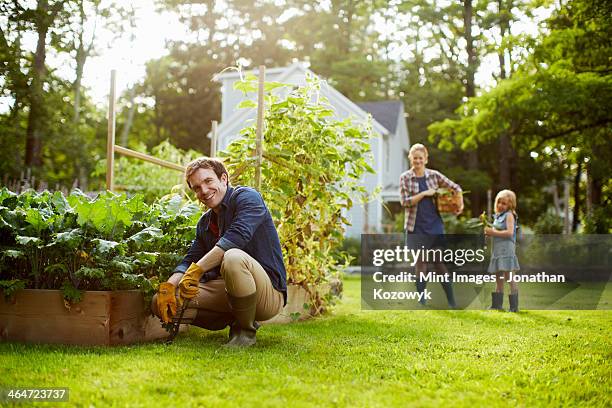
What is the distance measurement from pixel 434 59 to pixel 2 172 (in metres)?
17.8

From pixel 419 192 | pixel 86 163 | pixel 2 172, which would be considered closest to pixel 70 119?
pixel 86 163

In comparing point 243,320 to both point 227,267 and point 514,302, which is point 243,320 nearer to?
point 227,267

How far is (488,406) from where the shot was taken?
2.48 metres

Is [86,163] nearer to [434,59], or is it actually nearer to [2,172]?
[2,172]

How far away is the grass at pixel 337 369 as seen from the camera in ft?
8.44

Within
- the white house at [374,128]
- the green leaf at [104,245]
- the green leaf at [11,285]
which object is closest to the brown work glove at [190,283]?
the green leaf at [104,245]

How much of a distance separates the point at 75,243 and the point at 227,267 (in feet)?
2.75

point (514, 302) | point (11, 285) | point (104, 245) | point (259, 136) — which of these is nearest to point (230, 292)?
point (104, 245)

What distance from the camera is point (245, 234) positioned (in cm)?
361

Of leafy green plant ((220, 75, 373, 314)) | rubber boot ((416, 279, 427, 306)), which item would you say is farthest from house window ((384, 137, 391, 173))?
leafy green plant ((220, 75, 373, 314))

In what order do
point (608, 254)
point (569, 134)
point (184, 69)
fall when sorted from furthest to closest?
1. point (184, 69)
2. point (569, 134)
3. point (608, 254)

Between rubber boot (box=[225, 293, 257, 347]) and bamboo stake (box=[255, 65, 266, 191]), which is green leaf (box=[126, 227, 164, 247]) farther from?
bamboo stake (box=[255, 65, 266, 191])

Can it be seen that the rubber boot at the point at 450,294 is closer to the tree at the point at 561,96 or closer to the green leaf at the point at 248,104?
the green leaf at the point at 248,104

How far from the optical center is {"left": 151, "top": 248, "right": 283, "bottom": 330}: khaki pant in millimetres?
3525
